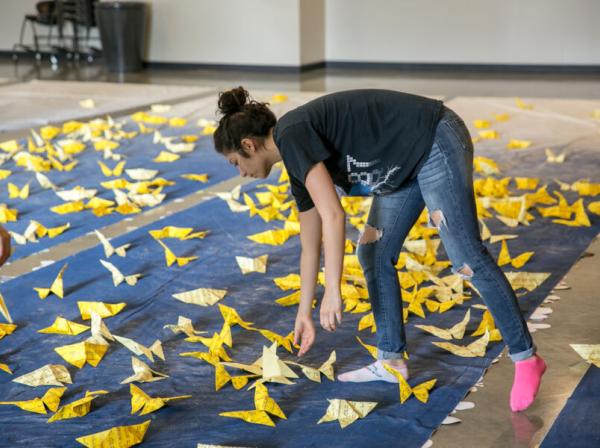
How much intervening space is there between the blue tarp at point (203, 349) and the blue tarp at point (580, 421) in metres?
0.34

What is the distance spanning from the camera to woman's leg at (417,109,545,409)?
8.95 ft

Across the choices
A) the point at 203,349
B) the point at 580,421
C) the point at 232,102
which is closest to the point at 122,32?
the point at 203,349

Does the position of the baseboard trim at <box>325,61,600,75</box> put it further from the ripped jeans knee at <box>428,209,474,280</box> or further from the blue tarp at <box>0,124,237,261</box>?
the ripped jeans knee at <box>428,209,474,280</box>

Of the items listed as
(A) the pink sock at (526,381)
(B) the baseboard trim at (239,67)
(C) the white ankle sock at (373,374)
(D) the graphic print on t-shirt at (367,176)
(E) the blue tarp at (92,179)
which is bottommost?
Result: (B) the baseboard trim at (239,67)

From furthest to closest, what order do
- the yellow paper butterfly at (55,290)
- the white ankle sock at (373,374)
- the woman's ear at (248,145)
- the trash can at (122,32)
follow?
the trash can at (122,32) < the yellow paper butterfly at (55,290) < the white ankle sock at (373,374) < the woman's ear at (248,145)

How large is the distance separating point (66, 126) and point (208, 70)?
19.8 feet

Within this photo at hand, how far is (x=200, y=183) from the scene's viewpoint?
20.9 ft

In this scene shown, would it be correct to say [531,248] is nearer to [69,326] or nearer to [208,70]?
[69,326]

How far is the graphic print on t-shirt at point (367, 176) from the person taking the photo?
273 centimetres

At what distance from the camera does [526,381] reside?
2.84 metres

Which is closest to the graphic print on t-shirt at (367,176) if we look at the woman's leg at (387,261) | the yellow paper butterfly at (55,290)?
the woman's leg at (387,261)

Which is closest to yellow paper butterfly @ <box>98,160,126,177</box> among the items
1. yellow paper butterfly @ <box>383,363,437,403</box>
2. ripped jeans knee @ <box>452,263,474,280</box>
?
yellow paper butterfly @ <box>383,363,437,403</box>

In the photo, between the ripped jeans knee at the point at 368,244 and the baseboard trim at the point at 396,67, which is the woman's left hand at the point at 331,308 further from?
the baseboard trim at the point at 396,67

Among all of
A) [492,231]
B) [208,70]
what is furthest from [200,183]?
[208,70]
